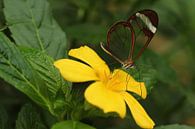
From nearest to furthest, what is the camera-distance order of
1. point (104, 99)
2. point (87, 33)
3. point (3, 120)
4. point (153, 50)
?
point (104, 99), point (3, 120), point (87, 33), point (153, 50)

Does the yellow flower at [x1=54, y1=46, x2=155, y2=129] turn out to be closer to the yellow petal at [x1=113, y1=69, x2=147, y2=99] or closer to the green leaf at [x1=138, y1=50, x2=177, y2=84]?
the yellow petal at [x1=113, y1=69, x2=147, y2=99]

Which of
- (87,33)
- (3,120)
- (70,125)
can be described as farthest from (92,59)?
(87,33)

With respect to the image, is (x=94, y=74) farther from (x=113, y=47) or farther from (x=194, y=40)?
(x=194, y=40)

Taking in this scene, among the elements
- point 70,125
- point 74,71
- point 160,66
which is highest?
point 74,71

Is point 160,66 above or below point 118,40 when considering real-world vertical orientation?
→ below

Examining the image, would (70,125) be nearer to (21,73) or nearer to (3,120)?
(21,73)

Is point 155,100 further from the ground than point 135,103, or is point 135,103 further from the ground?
point 135,103

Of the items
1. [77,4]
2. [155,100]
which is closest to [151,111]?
[155,100]
